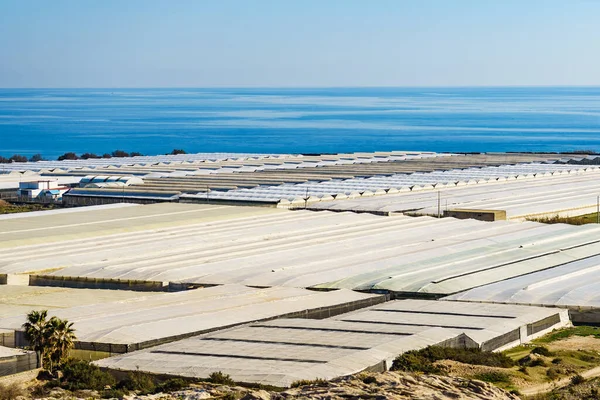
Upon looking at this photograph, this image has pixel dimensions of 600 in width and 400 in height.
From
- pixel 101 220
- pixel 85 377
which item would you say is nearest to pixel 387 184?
pixel 101 220

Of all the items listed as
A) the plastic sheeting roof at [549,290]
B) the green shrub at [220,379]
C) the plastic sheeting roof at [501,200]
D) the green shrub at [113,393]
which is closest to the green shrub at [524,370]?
the green shrub at [220,379]

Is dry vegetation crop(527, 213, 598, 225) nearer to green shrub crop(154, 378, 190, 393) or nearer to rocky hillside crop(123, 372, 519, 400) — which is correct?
green shrub crop(154, 378, 190, 393)

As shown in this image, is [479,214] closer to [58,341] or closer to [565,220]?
[565,220]

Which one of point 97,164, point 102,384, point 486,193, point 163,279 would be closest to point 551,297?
point 163,279

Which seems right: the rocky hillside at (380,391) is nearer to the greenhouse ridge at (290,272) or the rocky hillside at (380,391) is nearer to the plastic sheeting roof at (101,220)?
the greenhouse ridge at (290,272)

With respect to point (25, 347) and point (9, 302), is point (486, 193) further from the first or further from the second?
point (25, 347)

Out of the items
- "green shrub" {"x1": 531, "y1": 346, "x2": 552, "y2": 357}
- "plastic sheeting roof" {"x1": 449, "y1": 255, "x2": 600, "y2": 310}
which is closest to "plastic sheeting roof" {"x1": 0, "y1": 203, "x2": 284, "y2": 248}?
"plastic sheeting roof" {"x1": 449, "y1": 255, "x2": 600, "y2": 310}
